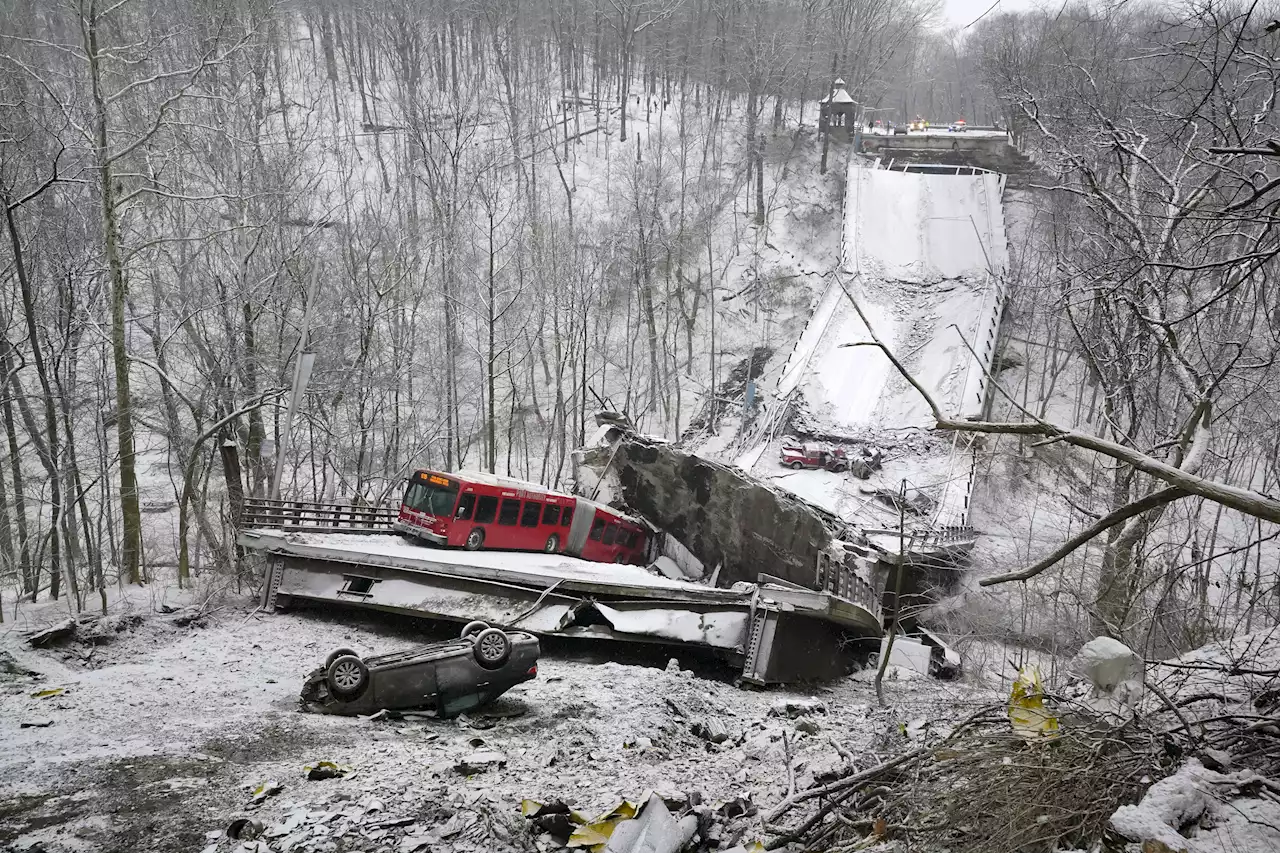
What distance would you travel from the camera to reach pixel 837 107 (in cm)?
5100

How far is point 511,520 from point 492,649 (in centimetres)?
796

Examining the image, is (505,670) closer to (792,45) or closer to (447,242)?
(447,242)

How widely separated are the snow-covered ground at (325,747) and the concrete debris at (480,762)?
0.25ft

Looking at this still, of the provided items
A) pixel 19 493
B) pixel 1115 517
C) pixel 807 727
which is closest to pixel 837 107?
pixel 19 493

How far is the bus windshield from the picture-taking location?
1508 centimetres

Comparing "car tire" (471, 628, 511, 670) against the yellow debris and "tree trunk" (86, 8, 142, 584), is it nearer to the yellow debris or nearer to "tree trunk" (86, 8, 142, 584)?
the yellow debris

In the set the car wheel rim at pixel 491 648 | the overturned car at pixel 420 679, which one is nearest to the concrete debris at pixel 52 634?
the overturned car at pixel 420 679

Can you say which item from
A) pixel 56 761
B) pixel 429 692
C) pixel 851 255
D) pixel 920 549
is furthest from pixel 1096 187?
pixel 851 255

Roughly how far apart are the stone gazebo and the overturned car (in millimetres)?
49740

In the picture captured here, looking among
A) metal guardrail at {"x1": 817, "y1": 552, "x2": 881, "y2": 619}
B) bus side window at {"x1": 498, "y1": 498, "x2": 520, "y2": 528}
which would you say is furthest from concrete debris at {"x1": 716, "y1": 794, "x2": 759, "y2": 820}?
bus side window at {"x1": 498, "y1": 498, "x2": 520, "y2": 528}

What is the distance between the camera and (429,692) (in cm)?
810

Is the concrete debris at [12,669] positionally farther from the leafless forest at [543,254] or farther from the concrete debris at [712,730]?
the leafless forest at [543,254]

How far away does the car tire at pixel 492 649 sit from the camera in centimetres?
816

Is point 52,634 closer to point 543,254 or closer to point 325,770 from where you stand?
point 325,770
